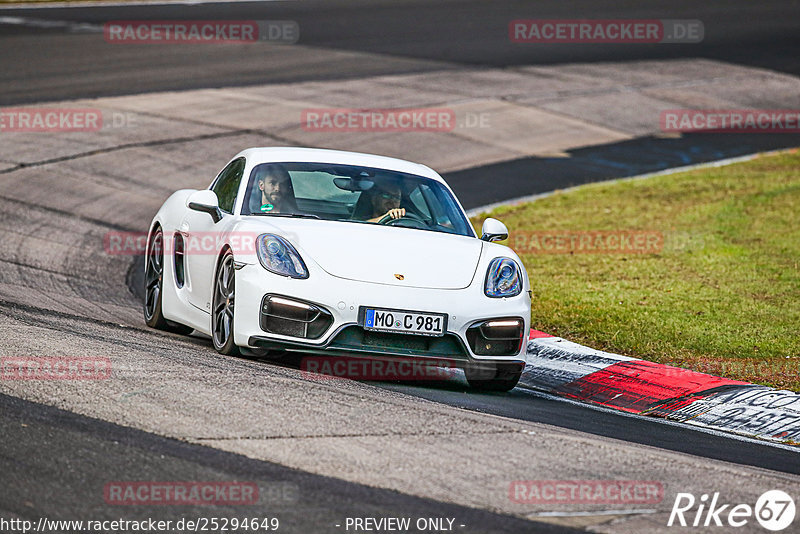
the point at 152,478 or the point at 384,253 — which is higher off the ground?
the point at 384,253

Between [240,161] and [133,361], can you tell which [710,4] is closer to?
[240,161]

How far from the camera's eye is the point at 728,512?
5004 millimetres

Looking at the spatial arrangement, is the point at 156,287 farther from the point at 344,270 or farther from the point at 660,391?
the point at 660,391

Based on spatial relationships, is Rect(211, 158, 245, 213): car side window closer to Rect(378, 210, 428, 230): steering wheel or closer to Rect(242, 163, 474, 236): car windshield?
Rect(242, 163, 474, 236): car windshield

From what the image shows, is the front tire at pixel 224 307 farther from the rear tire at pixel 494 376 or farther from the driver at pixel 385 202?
the rear tire at pixel 494 376

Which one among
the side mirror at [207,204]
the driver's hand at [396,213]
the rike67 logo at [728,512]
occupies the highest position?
the side mirror at [207,204]

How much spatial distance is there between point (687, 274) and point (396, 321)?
5.06 m

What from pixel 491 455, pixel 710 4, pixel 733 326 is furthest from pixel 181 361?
pixel 710 4

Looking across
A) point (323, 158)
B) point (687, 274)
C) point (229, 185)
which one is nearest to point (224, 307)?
point (229, 185)

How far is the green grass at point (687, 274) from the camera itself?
8977 millimetres

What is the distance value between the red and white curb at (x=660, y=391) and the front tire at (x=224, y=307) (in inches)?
83.6

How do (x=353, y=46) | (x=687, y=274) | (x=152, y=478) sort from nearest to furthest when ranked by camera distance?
1. (x=152, y=478)
2. (x=687, y=274)
3. (x=353, y=46)

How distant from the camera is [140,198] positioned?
14.6 metres

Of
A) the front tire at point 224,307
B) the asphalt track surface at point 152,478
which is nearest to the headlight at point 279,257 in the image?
the front tire at point 224,307
